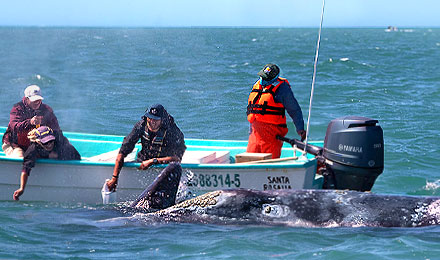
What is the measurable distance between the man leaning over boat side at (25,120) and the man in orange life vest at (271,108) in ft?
11.4

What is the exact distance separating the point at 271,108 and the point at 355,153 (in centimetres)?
174

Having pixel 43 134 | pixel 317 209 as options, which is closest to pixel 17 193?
pixel 43 134

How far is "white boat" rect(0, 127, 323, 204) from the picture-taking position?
34.6 ft

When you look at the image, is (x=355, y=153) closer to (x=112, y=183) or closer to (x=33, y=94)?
(x=112, y=183)

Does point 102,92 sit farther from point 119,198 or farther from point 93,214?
point 93,214

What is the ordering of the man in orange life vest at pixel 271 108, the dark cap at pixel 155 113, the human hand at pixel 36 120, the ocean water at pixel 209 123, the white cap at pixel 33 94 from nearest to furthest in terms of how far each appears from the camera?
the ocean water at pixel 209 123
the dark cap at pixel 155 113
the man in orange life vest at pixel 271 108
the human hand at pixel 36 120
the white cap at pixel 33 94

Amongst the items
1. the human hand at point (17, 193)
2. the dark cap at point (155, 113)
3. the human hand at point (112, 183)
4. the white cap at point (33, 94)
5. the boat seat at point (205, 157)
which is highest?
the white cap at point (33, 94)

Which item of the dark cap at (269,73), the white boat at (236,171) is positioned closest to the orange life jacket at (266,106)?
the dark cap at (269,73)

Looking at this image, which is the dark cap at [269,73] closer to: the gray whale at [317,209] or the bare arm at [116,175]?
the bare arm at [116,175]

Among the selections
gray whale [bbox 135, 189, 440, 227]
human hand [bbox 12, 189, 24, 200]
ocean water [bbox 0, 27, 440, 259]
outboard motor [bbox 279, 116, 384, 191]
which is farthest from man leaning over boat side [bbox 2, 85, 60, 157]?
outboard motor [bbox 279, 116, 384, 191]

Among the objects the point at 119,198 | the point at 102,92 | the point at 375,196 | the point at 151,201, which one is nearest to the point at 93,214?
the point at 151,201

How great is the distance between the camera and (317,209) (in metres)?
8.21

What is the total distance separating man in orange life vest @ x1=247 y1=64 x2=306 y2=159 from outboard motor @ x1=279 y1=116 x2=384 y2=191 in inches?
36.6

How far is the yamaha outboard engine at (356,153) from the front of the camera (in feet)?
32.0
